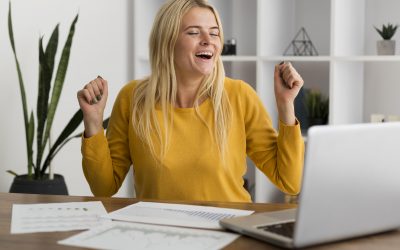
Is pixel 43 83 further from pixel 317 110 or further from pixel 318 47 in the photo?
pixel 318 47

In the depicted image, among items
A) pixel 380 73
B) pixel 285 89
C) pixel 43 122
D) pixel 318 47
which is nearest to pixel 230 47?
pixel 318 47

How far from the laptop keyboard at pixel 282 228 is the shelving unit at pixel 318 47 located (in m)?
2.17

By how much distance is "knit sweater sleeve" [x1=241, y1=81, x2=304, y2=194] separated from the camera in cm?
218

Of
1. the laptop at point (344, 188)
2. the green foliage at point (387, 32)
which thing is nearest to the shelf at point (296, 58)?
the green foliage at point (387, 32)

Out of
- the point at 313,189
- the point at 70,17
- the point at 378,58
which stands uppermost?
the point at 70,17

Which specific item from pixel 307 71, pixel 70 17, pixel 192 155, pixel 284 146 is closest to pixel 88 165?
pixel 192 155

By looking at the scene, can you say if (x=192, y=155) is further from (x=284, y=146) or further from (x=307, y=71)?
(x=307, y=71)

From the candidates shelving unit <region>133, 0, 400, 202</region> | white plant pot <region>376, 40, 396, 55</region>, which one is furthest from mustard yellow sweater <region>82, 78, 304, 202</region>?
white plant pot <region>376, 40, 396, 55</region>

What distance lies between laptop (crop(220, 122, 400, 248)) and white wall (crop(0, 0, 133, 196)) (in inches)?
88.0

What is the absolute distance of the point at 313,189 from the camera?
4.27ft

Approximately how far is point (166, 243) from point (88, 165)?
86 centimetres

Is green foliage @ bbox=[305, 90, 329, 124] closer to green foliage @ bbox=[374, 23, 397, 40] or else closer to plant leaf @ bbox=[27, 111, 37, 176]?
green foliage @ bbox=[374, 23, 397, 40]

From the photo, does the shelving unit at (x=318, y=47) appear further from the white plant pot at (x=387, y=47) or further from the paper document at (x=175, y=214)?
the paper document at (x=175, y=214)

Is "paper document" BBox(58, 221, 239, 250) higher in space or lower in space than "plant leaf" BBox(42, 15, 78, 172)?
lower
